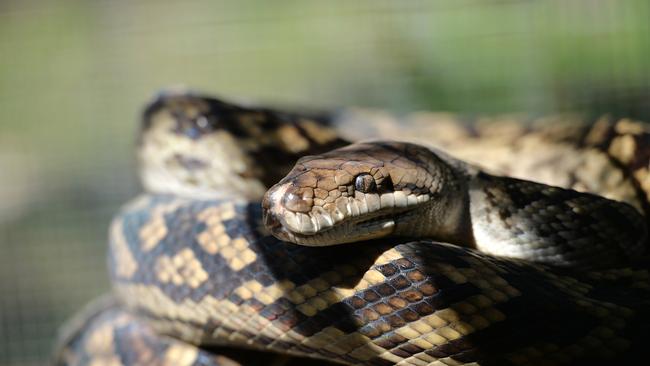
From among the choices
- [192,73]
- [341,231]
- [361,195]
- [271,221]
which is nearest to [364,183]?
[361,195]

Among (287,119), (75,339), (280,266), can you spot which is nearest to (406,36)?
(287,119)

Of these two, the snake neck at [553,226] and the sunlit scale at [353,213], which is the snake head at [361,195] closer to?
the sunlit scale at [353,213]

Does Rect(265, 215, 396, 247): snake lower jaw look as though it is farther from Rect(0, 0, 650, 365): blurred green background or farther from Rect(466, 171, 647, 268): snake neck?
Rect(0, 0, 650, 365): blurred green background

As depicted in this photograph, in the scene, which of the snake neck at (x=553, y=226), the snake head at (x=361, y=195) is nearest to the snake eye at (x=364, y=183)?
the snake head at (x=361, y=195)

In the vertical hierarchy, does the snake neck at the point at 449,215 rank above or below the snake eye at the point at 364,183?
below

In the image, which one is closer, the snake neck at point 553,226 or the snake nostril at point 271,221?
the snake nostril at point 271,221

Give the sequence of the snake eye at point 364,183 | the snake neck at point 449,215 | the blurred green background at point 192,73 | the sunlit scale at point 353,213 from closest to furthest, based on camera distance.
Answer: the sunlit scale at point 353,213
the snake eye at point 364,183
the snake neck at point 449,215
the blurred green background at point 192,73

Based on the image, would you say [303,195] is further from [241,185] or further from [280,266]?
[241,185]
